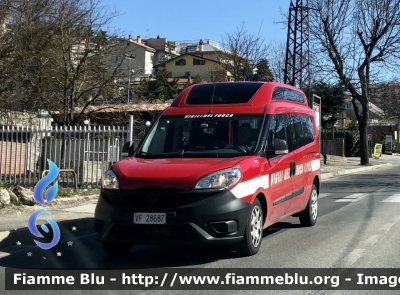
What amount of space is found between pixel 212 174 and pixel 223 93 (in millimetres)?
2152

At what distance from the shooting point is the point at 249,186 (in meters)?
7.00

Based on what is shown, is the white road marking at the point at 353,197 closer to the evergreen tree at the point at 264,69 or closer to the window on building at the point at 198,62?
the evergreen tree at the point at 264,69

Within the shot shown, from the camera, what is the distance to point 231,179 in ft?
22.2

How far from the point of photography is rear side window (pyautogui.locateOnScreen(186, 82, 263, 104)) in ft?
27.6

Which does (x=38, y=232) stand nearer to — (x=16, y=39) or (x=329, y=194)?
(x=329, y=194)

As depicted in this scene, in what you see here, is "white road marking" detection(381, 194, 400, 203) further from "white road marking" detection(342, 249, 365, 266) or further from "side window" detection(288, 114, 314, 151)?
"white road marking" detection(342, 249, 365, 266)

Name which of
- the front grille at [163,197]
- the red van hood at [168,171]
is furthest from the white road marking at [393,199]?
the front grille at [163,197]

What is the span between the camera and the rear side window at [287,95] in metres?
8.87

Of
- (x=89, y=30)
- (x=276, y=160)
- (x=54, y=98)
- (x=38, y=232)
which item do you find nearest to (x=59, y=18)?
(x=89, y=30)

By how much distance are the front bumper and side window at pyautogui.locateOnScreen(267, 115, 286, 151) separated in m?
1.34

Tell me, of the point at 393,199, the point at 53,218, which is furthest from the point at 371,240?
the point at 393,199

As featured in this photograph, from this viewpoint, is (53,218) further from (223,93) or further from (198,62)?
(198,62)

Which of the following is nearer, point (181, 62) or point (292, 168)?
point (292, 168)

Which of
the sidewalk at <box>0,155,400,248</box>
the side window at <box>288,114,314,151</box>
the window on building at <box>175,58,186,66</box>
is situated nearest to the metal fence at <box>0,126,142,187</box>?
the sidewalk at <box>0,155,400,248</box>
